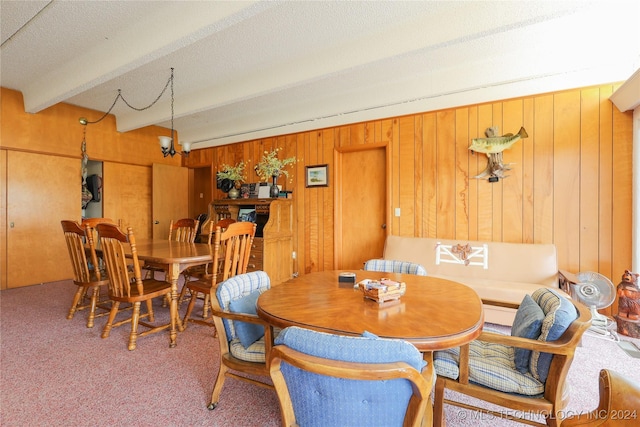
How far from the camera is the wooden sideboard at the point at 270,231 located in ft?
14.0

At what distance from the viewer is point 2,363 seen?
219 centimetres

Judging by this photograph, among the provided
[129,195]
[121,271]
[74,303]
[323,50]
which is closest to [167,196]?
[129,195]

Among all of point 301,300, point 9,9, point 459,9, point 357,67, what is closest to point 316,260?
point 357,67

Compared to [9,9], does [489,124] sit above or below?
below

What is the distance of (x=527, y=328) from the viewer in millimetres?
1336

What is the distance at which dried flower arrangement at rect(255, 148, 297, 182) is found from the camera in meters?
4.69

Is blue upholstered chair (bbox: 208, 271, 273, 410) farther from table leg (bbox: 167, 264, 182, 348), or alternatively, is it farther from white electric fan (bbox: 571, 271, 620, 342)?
white electric fan (bbox: 571, 271, 620, 342)

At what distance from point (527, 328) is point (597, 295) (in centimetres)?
211

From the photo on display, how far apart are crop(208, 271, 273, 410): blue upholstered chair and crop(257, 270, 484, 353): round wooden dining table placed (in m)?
0.15

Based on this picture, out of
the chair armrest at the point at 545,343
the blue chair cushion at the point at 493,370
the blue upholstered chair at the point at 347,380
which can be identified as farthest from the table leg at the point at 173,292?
the chair armrest at the point at 545,343

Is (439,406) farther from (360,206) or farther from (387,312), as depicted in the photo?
(360,206)

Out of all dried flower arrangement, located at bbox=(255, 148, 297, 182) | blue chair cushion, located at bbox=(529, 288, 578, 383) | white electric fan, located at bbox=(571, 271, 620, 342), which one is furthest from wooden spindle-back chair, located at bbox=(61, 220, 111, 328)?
white electric fan, located at bbox=(571, 271, 620, 342)

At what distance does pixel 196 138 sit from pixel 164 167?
0.86 metres

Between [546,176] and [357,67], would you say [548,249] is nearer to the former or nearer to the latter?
[546,176]
